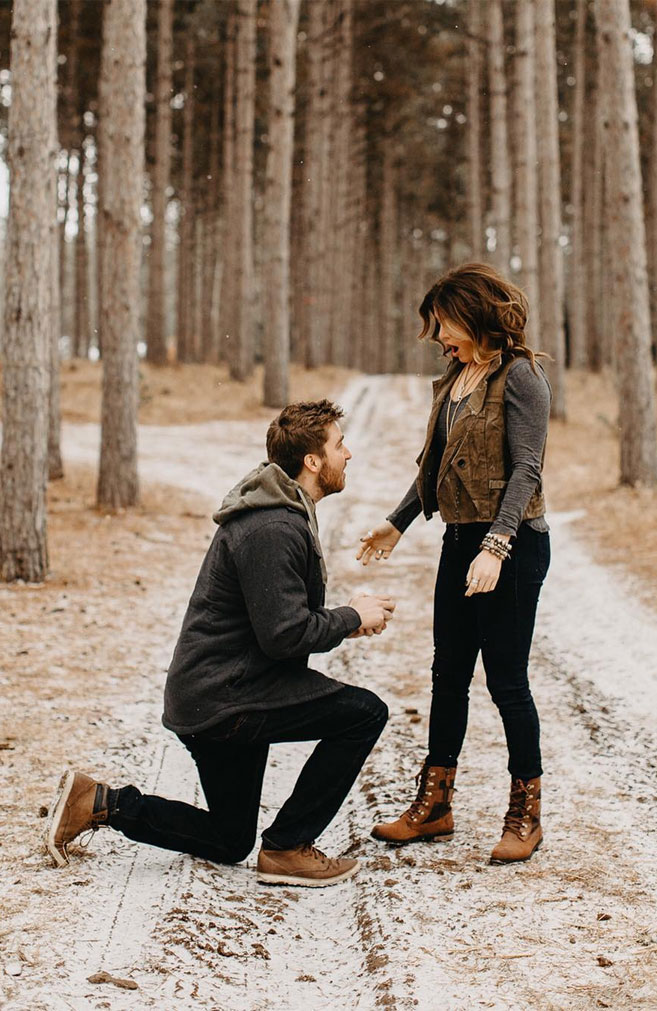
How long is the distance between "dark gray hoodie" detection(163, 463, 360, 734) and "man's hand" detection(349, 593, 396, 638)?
0.05 metres

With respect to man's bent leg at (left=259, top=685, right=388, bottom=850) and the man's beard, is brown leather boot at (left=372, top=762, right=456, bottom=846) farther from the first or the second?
the man's beard

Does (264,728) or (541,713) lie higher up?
(264,728)

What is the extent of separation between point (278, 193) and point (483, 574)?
49.0 feet

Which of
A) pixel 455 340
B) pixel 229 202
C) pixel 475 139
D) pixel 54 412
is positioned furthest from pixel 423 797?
pixel 475 139

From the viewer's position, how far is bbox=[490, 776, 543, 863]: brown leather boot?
394 centimetres

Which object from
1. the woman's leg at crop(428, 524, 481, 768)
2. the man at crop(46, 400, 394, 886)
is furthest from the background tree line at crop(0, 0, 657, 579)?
the man at crop(46, 400, 394, 886)

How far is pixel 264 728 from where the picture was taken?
12.2ft

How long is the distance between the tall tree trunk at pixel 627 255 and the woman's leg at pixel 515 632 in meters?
8.24

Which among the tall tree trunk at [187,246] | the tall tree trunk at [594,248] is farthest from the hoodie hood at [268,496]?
the tall tree trunk at [594,248]

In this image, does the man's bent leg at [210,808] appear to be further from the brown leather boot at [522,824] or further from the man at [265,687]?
the brown leather boot at [522,824]

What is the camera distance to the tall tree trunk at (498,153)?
1816 centimetres

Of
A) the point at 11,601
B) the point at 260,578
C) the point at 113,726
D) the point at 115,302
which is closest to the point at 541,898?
the point at 260,578

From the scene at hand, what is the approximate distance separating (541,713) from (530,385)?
96.8 inches

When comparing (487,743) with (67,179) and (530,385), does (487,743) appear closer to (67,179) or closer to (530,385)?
(530,385)
